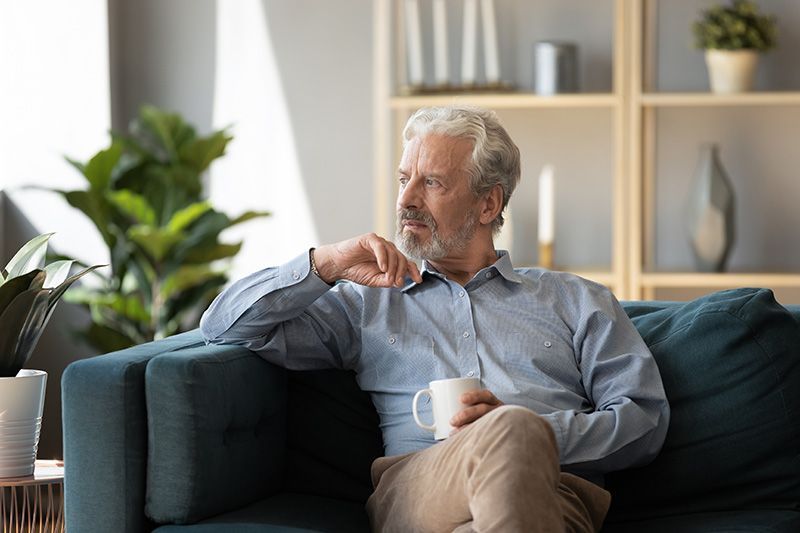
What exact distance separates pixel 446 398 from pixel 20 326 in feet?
2.87

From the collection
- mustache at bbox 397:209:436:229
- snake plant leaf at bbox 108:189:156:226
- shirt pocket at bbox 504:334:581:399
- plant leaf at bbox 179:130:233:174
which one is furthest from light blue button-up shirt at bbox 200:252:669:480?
plant leaf at bbox 179:130:233:174

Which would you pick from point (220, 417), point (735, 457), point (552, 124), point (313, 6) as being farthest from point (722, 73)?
point (220, 417)

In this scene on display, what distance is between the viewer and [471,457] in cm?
187

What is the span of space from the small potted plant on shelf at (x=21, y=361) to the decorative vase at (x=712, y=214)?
2415 millimetres

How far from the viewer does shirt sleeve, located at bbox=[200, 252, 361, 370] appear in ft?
7.34

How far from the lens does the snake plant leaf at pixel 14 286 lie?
2322mm

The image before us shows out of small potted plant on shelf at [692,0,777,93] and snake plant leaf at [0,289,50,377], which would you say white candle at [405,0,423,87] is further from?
snake plant leaf at [0,289,50,377]

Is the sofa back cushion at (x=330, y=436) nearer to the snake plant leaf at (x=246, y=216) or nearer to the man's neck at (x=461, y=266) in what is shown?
the man's neck at (x=461, y=266)

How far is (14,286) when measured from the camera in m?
2.33

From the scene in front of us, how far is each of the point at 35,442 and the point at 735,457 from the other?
1.34m

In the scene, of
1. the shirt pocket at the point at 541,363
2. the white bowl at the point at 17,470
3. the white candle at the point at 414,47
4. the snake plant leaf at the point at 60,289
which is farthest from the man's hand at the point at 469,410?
the white candle at the point at 414,47

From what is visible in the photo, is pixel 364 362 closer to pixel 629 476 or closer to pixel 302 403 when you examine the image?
pixel 302 403

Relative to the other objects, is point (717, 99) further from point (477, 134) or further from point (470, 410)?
point (470, 410)

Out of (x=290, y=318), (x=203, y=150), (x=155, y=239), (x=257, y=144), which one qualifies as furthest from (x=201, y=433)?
(x=257, y=144)
